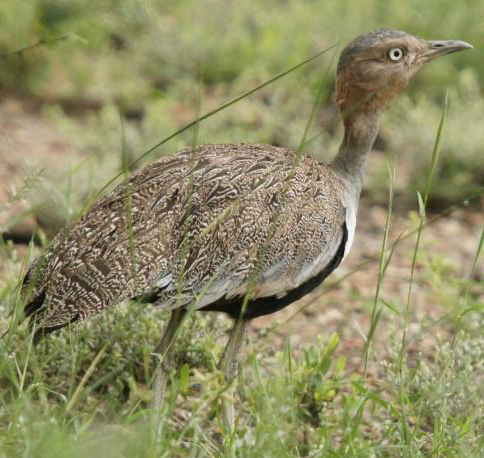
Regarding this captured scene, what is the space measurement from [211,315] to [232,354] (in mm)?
460

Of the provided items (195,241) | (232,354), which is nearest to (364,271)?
(232,354)

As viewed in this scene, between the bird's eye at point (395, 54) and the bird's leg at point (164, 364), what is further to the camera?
the bird's eye at point (395, 54)

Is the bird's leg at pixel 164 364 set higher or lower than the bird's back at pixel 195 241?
lower

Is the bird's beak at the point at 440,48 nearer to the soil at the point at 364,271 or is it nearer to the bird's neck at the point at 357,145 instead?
the bird's neck at the point at 357,145

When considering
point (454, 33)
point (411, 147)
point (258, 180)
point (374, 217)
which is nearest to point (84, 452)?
point (258, 180)

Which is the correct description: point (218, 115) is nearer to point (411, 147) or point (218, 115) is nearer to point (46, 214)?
point (411, 147)

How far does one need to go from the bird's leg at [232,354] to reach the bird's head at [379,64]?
2.93 feet

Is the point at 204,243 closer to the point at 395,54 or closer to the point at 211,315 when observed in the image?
the point at 211,315

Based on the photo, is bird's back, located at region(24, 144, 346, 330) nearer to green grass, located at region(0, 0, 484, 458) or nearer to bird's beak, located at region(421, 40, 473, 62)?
green grass, located at region(0, 0, 484, 458)

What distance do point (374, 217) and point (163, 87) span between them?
1.84 meters

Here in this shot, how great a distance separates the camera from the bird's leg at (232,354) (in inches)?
143

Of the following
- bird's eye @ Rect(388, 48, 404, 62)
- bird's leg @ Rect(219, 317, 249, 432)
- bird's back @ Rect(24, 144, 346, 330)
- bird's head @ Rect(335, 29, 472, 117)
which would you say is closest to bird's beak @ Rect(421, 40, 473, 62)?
bird's head @ Rect(335, 29, 472, 117)

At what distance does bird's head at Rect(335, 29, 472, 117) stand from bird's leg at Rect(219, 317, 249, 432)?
35.1 inches

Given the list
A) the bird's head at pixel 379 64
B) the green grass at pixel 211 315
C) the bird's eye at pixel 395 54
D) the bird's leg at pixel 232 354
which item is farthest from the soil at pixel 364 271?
the bird's eye at pixel 395 54
